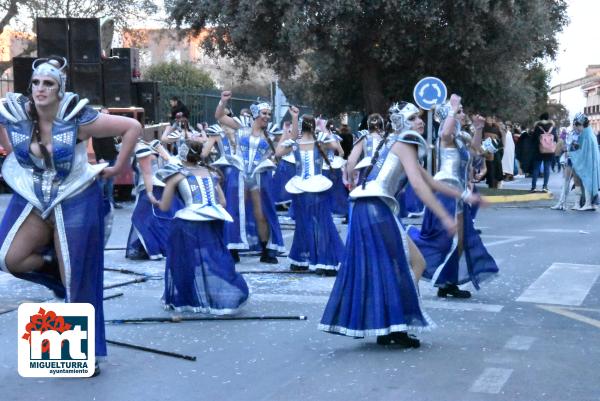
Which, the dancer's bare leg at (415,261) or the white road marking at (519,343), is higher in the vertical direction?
the dancer's bare leg at (415,261)

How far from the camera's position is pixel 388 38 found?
27.5m

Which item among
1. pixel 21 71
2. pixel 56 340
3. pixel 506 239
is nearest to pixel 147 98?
pixel 21 71

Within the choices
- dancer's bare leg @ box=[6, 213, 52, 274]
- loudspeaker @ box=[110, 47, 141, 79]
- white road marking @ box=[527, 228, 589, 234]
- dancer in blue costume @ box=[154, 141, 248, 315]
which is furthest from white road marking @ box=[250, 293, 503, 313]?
loudspeaker @ box=[110, 47, 141, 79]

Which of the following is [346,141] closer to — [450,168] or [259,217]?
[259,217]

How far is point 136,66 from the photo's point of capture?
2595 centimetres

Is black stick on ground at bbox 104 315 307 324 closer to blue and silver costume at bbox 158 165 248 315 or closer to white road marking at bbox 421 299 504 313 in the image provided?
blue and silver costume at bbox 158 165 248 315

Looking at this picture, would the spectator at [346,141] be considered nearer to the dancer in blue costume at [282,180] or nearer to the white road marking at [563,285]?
the dancer in blue costume at [282,180]

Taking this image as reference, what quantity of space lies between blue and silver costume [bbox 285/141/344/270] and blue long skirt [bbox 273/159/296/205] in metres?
6.38

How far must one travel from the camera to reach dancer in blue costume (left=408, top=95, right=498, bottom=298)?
9.58 m

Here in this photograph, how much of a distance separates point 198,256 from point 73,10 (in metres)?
30.1

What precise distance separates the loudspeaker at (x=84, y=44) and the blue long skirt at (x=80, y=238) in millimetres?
13207

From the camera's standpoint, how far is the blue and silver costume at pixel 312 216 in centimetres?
1143

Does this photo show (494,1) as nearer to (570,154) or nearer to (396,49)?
(396,49)

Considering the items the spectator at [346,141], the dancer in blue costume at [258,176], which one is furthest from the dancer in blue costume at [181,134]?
the spectator at [346,141]
